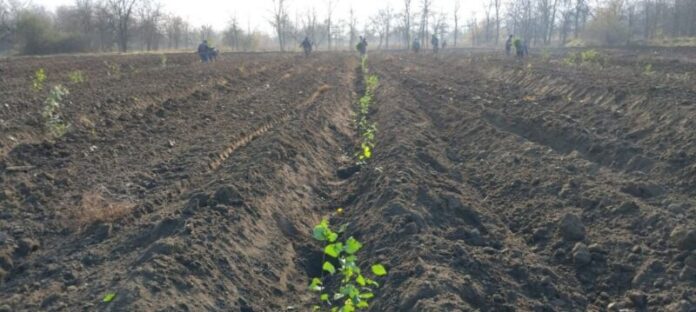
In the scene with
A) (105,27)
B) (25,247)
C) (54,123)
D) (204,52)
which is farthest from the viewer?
(105,27)

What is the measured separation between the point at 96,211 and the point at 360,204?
3.18m

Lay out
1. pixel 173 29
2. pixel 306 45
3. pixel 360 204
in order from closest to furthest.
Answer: pixel 360 204 < pixel 306 45 < pixel 173 29

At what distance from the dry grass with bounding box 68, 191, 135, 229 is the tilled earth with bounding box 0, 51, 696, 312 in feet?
0.09

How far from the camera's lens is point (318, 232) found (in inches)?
150

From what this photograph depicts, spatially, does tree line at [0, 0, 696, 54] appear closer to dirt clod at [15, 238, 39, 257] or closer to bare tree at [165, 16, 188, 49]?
bare tree at [165, 16, 188, 49]

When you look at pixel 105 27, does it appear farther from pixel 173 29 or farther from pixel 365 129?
pixel 365 129

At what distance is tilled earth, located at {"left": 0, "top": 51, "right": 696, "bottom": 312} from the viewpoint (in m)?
4.89

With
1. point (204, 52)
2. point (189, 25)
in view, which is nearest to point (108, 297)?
point (204, 52)

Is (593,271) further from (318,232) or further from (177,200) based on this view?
(177,200)

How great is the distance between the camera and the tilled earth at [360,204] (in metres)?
4.89

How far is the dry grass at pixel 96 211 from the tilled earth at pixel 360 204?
26 millimetres

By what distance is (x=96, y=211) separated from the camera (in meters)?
6.50

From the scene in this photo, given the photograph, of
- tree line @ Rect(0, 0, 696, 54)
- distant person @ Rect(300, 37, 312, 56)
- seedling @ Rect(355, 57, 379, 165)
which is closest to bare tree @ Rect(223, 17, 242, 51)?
tree line @ Rect(0, 0, 696, 54)

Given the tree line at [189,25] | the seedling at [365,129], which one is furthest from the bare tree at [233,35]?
the seedling at [365,129]
